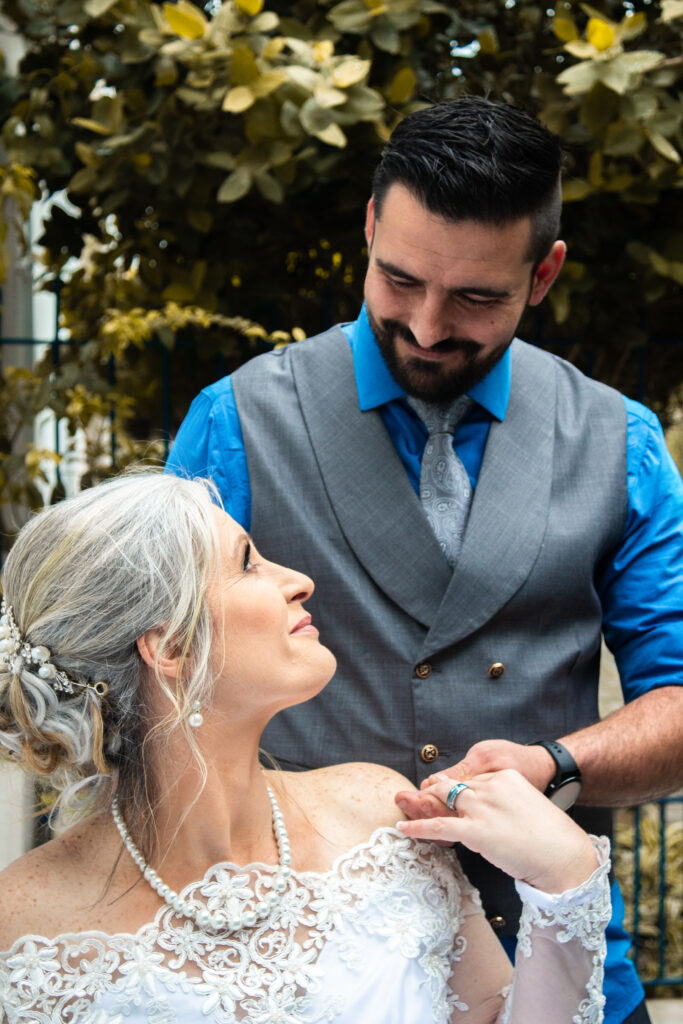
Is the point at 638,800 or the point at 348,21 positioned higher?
the point at 348,21

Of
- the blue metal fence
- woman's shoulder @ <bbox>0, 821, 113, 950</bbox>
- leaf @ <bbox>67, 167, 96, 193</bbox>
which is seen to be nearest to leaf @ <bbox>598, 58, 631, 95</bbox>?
leaf @ <bbox>67, 167, 96, 193</bbox>

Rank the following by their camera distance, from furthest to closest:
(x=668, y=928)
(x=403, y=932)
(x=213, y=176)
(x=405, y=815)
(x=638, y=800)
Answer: (x=668, y=928) → (x=213, y=176) → (x=638, y=800) → (x=405, y=815) → (x=403, y=932)

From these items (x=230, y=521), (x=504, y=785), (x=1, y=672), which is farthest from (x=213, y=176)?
(x=504, y=785)

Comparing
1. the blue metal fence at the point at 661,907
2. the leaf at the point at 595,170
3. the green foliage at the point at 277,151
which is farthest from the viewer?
the blue metal fence at the point at 661,907

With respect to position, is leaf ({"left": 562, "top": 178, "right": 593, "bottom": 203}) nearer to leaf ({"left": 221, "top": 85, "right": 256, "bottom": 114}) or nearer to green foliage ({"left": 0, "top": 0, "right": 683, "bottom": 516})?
green foliage ({"left": 0, "top": 0, "right": 683, "bottom": 516})

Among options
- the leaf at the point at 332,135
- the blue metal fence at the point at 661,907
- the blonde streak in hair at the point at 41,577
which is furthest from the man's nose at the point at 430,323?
the blue metal fence at the point at 661,907

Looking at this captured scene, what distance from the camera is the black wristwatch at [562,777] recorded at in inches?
66.9

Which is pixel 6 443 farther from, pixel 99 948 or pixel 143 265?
pixel 99 948

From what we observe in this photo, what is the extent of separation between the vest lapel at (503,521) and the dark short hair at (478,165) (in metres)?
0.30

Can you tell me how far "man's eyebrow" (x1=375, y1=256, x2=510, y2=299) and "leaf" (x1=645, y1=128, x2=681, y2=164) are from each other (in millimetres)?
892

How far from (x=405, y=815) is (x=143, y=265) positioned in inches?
71.7

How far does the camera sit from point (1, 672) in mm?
1549

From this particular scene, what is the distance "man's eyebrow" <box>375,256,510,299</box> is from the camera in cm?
178

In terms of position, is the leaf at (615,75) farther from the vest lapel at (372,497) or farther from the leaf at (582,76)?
the vest lapel at (372,497)
